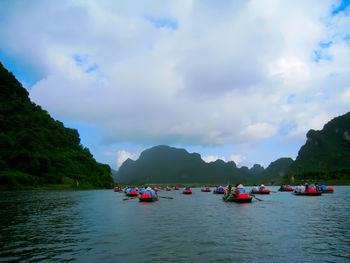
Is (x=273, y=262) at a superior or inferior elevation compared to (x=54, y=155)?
inferior

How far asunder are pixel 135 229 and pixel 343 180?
501ft

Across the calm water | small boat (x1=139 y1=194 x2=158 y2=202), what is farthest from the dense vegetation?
the calm water

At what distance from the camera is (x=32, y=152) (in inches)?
4112

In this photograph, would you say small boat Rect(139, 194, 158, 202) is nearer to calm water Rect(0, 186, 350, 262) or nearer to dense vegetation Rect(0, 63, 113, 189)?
calm water Rect(0, 186, 350, 262)

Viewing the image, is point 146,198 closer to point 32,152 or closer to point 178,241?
point 178,241

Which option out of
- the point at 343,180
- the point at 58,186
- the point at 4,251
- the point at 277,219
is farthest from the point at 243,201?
the point at 343,180

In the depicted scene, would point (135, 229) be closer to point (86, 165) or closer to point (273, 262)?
point (273, 262)

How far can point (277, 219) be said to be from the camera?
2536 centimetres

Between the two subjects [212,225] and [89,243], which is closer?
[89,243]

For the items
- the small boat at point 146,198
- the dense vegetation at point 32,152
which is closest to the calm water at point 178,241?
the small boat at point 146,198

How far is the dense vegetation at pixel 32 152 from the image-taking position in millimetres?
93275

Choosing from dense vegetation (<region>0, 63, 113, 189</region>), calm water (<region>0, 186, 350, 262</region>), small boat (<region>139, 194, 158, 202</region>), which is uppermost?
dense vegetation (<region>0, 63, 113, 189</region>)

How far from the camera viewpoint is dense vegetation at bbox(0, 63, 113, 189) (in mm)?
93275

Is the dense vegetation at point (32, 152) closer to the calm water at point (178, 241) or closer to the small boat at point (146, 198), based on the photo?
the small boat at point (146, 198)
